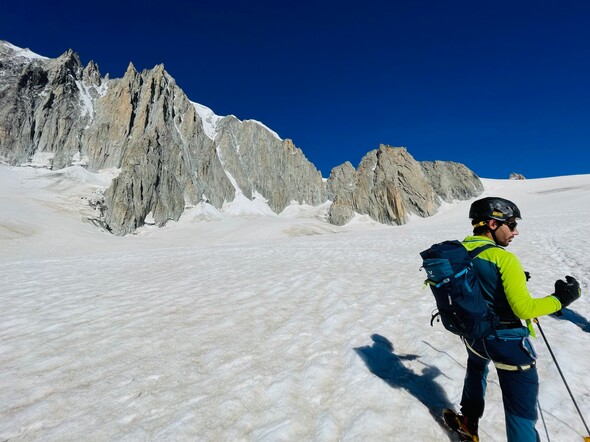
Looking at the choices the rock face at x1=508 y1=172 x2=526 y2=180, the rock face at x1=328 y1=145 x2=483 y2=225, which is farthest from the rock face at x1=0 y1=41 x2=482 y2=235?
the rock face at x1=508 y1=172 x2=526 y2=180

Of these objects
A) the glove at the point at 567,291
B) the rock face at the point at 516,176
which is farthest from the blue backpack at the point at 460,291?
the rock face at the point at 516,176

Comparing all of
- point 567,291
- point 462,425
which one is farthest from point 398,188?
point 567,291

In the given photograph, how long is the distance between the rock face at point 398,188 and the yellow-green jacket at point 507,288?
9292 centimetres

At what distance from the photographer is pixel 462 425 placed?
3.79 meters

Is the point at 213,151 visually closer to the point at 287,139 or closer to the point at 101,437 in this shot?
the point at 287,139

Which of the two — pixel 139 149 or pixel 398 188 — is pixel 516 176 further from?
pixel 139 149

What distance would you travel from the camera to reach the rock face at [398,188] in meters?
95.0

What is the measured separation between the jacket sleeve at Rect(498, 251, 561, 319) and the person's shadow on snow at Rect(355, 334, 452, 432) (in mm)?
1856

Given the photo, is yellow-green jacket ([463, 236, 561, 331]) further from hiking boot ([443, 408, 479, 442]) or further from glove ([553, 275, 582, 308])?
hiking boot ([443, 408, 479, 442])

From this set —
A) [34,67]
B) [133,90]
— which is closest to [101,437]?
[133,90]

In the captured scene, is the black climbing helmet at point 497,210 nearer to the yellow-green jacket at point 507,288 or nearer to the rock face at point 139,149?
the yellow-green jacket at point 507,288

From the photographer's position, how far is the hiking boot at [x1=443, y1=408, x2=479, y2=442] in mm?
3717

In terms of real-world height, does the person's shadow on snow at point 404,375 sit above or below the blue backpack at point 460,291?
below

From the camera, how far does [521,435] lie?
10.6ft
